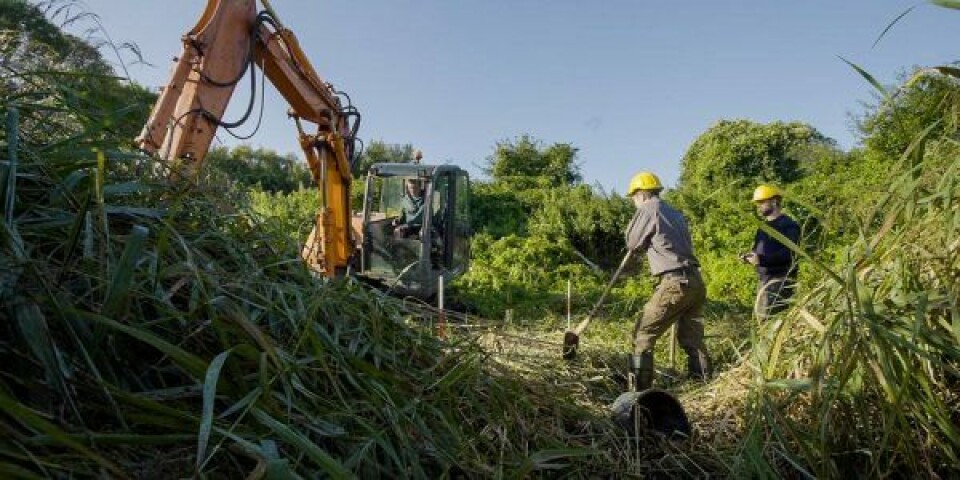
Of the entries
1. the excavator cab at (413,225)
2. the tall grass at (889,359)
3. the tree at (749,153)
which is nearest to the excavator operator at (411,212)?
the excavator cab at (413,225)

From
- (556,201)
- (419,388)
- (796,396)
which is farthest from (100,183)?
(556,201)

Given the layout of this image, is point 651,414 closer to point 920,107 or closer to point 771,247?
point 920,107

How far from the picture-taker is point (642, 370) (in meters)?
4.71

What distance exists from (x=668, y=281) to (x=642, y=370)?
970mm

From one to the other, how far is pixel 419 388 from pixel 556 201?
18.4m

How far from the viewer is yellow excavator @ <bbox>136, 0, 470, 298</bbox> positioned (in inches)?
206

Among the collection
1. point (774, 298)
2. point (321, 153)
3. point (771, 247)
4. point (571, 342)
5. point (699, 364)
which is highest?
point (321, 153)

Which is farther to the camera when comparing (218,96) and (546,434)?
(218,96)

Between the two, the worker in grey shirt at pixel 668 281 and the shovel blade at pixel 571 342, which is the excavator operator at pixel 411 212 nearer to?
the worker in grey shirt at pixel 668 281

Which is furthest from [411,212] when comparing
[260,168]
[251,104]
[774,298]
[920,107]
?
[920,107]

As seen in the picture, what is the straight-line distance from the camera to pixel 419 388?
185 centimetres

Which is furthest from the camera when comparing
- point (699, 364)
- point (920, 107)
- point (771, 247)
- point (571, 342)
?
point (771, 247)

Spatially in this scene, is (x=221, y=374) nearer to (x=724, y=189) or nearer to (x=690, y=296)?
(x=724, y=189)

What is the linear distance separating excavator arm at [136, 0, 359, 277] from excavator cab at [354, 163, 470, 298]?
9.25 feet
